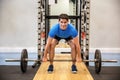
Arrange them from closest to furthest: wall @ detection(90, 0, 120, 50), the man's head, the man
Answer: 1. the man's head
2. the man
3. wall @ detection(90, 0, 120, 50)

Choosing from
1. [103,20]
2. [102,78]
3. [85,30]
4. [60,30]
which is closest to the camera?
[60,30]

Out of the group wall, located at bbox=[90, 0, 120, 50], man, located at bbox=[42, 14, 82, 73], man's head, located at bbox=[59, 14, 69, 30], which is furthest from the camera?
wall, located at bbox=[90, 0, 120, 50]

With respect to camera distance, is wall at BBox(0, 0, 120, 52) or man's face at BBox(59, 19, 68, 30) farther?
wall at BBox(0, 0, 120, 52)

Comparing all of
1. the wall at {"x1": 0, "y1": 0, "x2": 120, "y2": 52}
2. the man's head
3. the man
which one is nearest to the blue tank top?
the man

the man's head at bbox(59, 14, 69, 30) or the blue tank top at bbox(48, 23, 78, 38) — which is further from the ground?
the man's head at bbox(59, 14, 69, 30)

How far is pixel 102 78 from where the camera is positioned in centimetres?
523

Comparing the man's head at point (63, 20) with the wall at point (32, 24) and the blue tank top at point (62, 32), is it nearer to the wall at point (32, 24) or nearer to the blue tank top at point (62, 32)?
the blue tank top at point (62, 32)

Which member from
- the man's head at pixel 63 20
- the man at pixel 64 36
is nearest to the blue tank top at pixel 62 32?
the man at pixel 64 36

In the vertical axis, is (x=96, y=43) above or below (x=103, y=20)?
below

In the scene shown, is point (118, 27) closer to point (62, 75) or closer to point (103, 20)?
point (103, 20)

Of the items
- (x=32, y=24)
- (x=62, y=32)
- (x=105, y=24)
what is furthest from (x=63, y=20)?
(x=105, y=24)

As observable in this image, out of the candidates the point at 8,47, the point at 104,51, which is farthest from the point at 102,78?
the point at 8,47

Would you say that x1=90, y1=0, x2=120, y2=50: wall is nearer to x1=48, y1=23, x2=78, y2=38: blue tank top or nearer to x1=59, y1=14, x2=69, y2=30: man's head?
x1=48, y1=23, x2=78, y2=38: blue tank top

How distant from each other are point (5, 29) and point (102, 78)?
343cm
